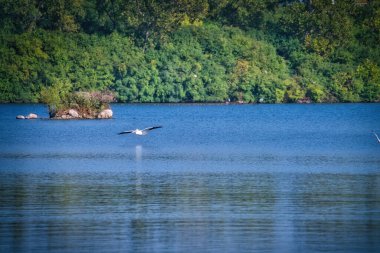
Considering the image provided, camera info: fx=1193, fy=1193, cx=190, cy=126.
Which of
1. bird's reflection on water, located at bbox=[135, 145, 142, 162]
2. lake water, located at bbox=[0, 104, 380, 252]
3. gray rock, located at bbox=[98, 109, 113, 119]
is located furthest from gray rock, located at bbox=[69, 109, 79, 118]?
bird's reflection on water, located at bbox=[135, 145, 142, 162]

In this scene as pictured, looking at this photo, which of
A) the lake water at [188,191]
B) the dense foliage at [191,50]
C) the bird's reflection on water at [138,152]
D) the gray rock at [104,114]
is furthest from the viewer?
the dense foliage at [191,50]

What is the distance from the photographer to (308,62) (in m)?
107

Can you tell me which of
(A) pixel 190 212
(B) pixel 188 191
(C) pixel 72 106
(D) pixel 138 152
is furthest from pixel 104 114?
(A) pixel 190 212

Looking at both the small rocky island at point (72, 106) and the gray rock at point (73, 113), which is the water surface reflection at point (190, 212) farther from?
the gray rock at point (73, 113)

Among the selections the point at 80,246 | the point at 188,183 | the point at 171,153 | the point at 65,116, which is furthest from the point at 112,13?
the point at 80,246

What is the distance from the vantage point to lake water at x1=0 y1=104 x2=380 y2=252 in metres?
21.4

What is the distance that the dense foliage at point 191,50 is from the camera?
101m

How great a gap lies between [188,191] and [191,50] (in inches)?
2960

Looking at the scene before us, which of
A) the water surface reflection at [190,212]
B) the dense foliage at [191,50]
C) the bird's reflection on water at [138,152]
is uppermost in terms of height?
the water surface reflection at [190,212]

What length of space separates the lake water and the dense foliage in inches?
1598

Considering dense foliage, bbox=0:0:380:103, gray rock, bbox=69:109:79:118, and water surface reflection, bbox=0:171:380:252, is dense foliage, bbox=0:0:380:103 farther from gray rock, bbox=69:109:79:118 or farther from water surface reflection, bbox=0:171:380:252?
water surface reflection, bbox=0:171:380:252

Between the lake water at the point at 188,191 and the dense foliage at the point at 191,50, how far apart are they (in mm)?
40588

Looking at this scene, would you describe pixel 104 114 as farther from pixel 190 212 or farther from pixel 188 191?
pixel 190 212

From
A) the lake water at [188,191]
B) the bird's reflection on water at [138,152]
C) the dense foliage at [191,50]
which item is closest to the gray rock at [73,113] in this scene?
the lake water at [188,191]
